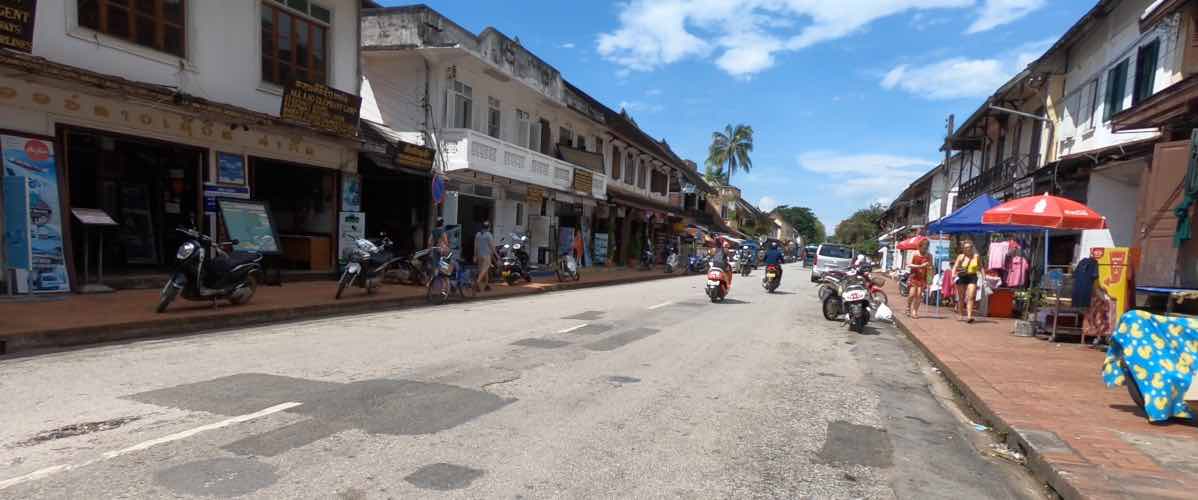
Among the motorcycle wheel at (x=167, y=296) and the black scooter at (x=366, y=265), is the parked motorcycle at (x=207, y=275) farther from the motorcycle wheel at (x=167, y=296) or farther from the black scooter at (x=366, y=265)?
the black scooter at (x=366, y=265)

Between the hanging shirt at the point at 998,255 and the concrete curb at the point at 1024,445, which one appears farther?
the hanging shirt at the point at 998,255

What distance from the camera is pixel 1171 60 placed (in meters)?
11.3

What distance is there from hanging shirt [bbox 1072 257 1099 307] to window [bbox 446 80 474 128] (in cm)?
1502

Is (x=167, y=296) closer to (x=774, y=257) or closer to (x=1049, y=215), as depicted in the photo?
(x=1049, y=215)

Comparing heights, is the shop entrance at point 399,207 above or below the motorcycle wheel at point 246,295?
above

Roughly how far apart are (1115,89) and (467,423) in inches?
635

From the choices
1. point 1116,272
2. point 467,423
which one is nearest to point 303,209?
point 467,423

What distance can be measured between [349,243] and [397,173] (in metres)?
2.93

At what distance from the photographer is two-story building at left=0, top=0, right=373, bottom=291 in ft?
30.8

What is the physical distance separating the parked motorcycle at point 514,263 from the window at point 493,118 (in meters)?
4.42

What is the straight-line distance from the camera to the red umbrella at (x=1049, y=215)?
10234 mm

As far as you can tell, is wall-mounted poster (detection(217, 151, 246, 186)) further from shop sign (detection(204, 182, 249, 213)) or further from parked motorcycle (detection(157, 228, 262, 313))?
parked motorcycle (detection(157, 228, 262, 313))

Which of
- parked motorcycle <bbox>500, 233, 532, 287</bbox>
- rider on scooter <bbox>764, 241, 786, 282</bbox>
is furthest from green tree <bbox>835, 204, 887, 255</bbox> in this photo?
parked motorcycle <bbox>500, 233, 532, 287</bbox>

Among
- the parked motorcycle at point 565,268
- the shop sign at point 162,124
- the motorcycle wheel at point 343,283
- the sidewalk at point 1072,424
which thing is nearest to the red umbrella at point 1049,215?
the sidewalk at point 1072,424
